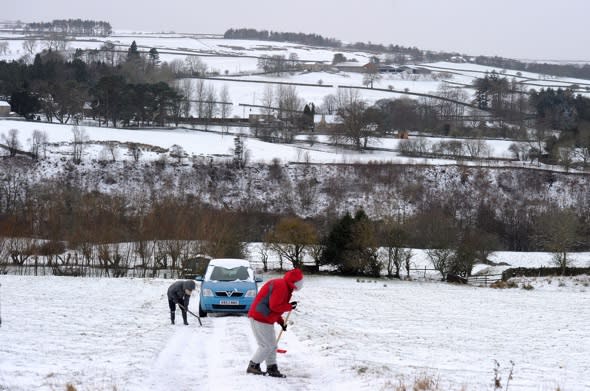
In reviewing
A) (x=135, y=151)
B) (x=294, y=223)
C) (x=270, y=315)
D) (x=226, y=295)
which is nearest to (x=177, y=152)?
(x=135, y=151)

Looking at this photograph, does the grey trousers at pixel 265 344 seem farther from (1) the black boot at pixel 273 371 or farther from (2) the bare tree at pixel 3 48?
(2) the bare tree at pixel 3 48

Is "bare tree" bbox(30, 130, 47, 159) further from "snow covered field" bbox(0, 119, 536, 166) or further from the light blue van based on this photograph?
the light blue van

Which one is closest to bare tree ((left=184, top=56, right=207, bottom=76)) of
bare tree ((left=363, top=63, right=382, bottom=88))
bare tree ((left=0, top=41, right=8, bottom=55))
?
bare tree ((left=363, top=63, right=382, bottom=88))

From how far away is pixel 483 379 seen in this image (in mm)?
10641

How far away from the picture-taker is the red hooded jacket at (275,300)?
1047 cm

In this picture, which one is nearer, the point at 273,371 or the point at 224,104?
the point at 273,371

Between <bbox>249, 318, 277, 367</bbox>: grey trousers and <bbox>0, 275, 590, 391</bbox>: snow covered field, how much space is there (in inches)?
16.5

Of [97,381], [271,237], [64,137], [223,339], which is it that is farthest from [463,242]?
[64,137]

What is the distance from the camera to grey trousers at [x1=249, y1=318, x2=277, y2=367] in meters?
10.4

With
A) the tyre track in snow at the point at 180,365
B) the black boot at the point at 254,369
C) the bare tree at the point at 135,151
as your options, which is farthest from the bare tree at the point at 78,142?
the black boot at the point at 254,369

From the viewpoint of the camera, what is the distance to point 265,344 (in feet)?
34.2

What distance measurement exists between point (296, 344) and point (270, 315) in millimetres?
3597

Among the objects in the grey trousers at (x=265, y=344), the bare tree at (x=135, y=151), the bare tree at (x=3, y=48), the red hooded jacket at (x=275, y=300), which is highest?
the bare tree at (x=3, y=48)

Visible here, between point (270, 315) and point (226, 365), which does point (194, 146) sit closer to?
point (226, 365)
